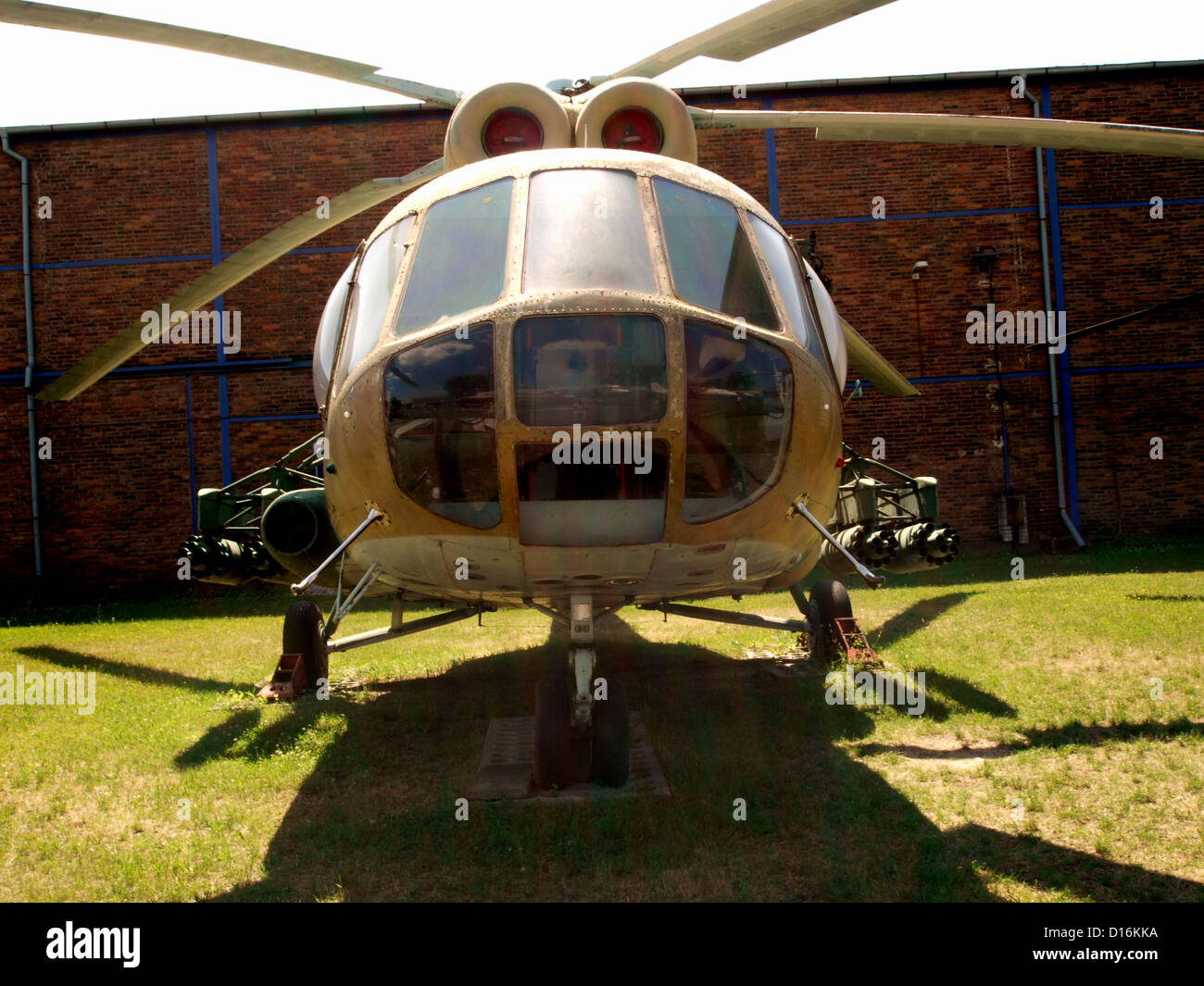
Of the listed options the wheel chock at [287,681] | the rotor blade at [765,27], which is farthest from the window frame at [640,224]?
the wheel chock at [287,681]

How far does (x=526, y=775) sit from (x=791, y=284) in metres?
2.68

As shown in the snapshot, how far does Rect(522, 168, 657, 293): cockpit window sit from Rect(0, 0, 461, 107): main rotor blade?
2.00 metres

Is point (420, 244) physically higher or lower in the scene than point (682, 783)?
higher

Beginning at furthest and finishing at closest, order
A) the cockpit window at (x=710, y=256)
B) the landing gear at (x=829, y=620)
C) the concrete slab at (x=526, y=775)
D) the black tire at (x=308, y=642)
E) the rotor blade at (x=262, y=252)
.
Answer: the landing gear at (x=829, y=620) < the black tire at (x=308, y=642) < the rotor blade at (x=262, y=252) < the concrete slab at (x=526, y=775) < the cockpit window at (x=710, y=256)

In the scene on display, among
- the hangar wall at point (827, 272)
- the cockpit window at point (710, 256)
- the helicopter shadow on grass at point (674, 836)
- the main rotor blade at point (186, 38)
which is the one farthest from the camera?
the hangar wall at point (827, 272)

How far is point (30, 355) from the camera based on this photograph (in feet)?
52.6

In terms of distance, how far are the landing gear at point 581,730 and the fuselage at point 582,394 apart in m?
0.26

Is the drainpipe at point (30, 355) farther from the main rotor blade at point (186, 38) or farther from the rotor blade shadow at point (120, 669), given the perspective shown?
the main rotor blade at point (186, 38)

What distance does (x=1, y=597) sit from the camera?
16062 mm

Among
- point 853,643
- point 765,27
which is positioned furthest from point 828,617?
point 765,27

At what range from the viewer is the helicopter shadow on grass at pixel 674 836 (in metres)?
3.39

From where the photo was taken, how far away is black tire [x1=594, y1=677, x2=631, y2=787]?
4305 millimetres

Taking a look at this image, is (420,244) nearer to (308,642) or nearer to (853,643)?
(308,642)

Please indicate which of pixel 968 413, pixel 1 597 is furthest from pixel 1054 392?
pixel 1 597
